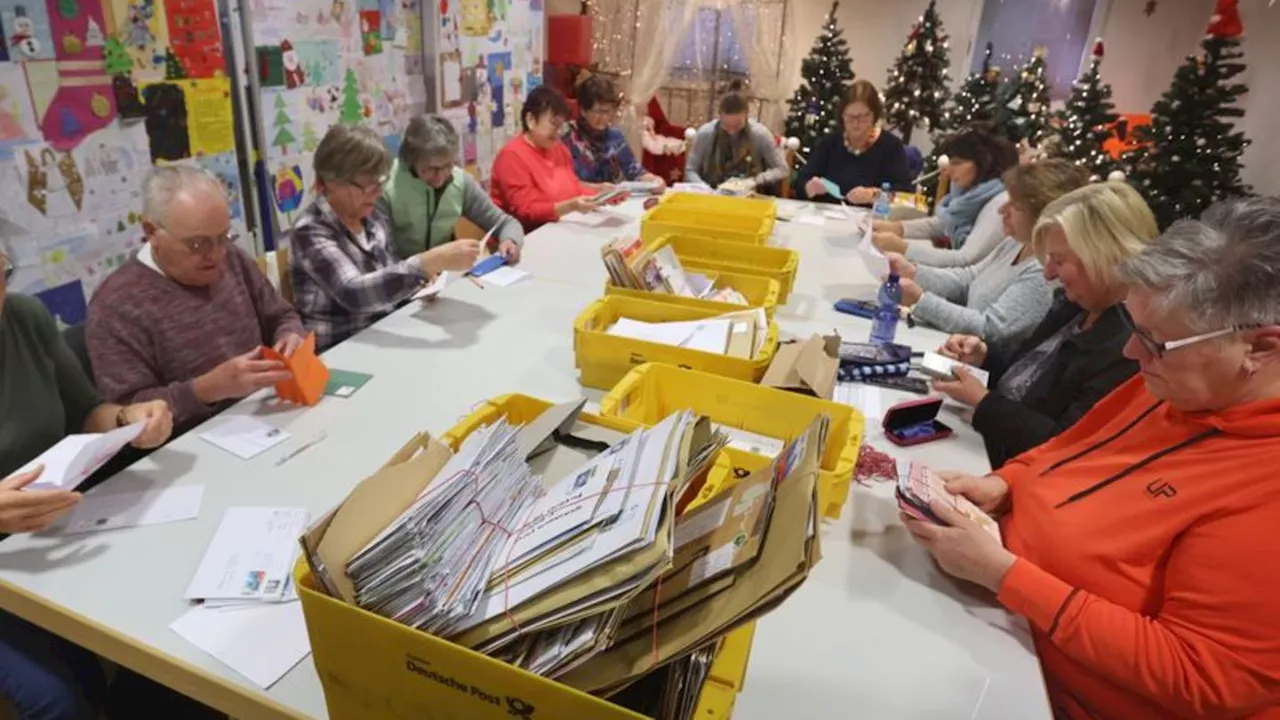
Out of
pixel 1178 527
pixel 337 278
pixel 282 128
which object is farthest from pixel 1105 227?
pixel 282 128

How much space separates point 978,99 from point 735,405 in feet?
16.7

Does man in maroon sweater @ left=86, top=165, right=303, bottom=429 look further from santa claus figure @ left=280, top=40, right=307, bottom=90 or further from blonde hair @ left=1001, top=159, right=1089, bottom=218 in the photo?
blonde hair @ left=1001, top=159, right=1089, bottom=218

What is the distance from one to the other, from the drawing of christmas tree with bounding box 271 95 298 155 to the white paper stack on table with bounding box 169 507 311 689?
2595mm

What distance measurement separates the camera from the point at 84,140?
2547mm

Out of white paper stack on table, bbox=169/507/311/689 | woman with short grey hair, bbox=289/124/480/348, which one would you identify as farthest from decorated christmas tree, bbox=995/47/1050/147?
white paper stack on table, bbox=169/507/311/689

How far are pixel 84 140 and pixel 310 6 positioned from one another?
1332 mm

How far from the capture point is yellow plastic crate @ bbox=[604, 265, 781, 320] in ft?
6.76

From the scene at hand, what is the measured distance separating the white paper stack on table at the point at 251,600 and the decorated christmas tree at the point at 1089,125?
5369mm

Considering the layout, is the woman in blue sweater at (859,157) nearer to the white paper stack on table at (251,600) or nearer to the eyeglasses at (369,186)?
the eyeglasses at (369,186)

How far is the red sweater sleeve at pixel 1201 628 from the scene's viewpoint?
974 millimetres

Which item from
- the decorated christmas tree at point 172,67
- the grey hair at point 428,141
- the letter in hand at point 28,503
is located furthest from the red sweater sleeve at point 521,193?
the letter in hand at point 28,503

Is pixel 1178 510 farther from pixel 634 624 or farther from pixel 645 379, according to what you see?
pixel 645 379

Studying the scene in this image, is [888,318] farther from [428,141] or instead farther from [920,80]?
[920,80]

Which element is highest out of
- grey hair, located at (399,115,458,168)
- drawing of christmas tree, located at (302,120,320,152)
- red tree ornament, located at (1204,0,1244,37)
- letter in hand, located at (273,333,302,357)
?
red tree ornament, located at (1204,0,1244,37)
